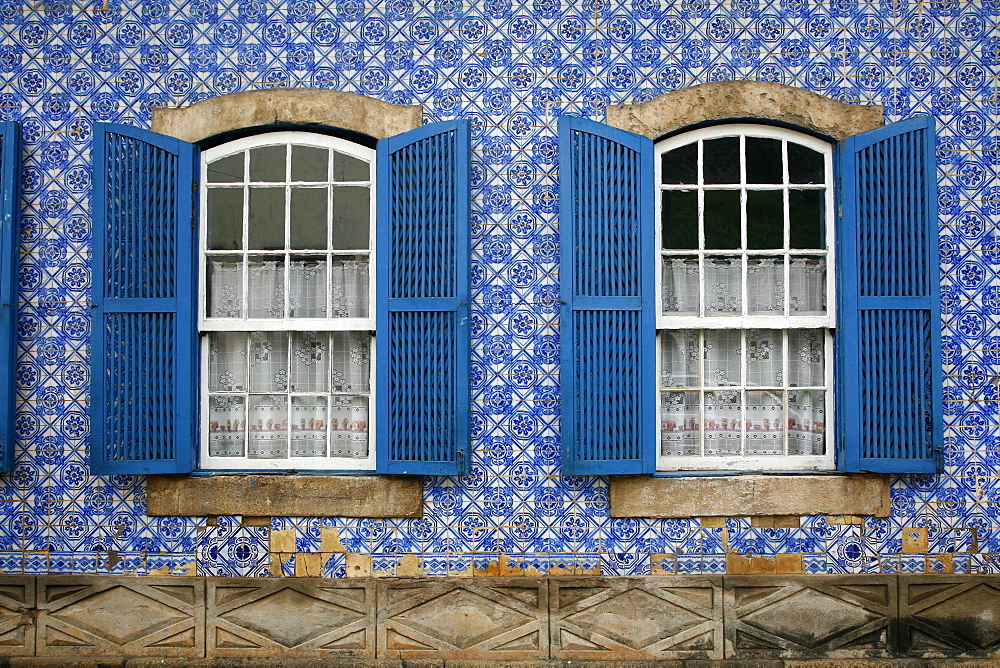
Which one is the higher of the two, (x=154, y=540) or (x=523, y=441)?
(x=523, y=441)

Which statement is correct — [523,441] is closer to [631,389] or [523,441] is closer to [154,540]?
[631,389]

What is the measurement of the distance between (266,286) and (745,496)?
3055 millimetres

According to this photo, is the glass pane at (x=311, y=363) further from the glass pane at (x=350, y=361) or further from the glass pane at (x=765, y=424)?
the glass pane at (x=765, y=424)

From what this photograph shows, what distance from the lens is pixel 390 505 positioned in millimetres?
4352

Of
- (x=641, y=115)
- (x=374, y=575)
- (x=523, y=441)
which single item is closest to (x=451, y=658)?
(x=374, y=575)

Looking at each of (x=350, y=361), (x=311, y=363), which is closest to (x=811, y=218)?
(x=350, y=361)

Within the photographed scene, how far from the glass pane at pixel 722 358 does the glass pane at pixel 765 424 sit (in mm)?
165

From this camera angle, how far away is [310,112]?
440 centimetres

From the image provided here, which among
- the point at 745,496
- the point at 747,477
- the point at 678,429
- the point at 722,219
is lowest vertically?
the point at 745,496

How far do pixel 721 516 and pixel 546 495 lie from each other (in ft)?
3.32

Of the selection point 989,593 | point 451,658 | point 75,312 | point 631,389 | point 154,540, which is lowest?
point 451,658

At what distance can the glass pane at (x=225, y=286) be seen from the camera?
4.48 metres

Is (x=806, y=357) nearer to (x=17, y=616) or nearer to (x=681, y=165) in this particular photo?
(x=681, y=165)

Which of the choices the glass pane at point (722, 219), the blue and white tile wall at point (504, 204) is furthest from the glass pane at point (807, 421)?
the glass pane at point (722, 219)
